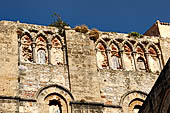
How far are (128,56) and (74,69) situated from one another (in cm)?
284

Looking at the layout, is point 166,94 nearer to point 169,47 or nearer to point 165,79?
point 165,79

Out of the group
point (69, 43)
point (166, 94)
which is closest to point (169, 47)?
point (69, 43)

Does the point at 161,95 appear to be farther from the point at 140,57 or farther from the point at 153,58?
the point at 153,58

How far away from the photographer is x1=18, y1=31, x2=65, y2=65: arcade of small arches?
1967cm

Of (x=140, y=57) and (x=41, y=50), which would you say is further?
(x=140, y=57)

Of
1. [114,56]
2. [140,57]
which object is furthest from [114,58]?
[140,57]

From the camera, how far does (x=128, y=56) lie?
69.4 feet

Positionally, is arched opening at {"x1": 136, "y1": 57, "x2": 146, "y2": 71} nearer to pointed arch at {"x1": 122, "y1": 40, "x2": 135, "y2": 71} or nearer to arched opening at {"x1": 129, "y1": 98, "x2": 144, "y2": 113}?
pointed arch at {"x1": 122, "y1": 40, "x2": 135, "y2": 71}

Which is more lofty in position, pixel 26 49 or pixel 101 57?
pixel 26 49

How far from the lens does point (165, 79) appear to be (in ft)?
43.4

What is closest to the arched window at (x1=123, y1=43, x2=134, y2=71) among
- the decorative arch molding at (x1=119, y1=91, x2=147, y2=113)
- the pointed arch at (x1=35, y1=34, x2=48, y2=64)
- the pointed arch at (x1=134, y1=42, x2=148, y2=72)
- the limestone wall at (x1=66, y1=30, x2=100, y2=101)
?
the pointed arch at (x1=134, y1=42, x2=148, y2=72)

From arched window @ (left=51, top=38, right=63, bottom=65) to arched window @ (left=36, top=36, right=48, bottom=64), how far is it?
0.29 m

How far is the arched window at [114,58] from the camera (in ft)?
67.8

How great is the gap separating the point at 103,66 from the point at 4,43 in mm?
4137
